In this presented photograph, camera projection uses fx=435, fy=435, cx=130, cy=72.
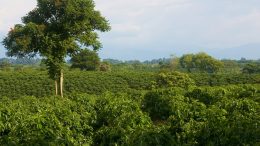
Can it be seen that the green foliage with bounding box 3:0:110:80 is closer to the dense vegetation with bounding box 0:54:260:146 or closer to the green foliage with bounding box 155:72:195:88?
Result: the dense vegetation with bounding box 0:54:260:146

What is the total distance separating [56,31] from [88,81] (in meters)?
26.5

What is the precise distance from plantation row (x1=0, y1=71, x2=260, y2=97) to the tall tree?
22.1 metres

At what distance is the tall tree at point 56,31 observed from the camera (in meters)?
31.7

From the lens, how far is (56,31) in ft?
108

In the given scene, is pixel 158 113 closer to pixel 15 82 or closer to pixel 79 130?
pixel 79 130

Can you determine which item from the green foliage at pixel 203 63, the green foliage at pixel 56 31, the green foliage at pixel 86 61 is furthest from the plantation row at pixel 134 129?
the green foliage at pixel 203 63

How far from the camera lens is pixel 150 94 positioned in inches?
1025

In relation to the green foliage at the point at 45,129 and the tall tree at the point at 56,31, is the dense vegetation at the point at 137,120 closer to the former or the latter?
the green foliage at the point at 45,129

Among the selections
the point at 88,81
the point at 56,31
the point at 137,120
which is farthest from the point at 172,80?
the point at 137,120

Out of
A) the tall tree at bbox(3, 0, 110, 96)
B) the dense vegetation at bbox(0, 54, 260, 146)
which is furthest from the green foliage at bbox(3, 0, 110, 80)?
the dense vegetation at bbox(0, 54, 260, 146)

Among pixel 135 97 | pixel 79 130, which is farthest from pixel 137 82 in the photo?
pixel 79 130

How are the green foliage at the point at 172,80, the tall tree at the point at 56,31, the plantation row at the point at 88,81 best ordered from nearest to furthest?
the tall tree at the point at 56,31 < the green foliage at the point at 172,80 < the plantation row at the point at 88,81

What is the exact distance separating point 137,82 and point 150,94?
35766 mm

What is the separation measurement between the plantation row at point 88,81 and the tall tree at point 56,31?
870 inches
